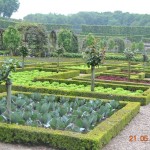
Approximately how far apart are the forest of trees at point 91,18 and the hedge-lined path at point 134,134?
94264 millimetres

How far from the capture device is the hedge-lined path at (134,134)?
6977mm

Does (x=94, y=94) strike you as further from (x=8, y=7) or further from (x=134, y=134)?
(x=8, y=7)

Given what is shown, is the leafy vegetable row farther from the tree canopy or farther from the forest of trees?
the forest of trees

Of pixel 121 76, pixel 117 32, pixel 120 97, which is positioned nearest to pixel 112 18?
pixel 117 32

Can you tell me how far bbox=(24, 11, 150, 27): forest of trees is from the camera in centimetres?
10406

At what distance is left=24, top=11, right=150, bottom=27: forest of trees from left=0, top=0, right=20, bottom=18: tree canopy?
9.97 meters

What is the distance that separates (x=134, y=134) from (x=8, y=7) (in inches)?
3469

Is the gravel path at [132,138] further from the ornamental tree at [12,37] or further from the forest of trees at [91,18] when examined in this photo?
the forest of trees at [91,18]

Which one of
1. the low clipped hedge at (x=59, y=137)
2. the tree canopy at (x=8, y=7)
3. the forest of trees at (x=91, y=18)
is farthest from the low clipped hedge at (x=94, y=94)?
the forest of trees at (x=91, y=18)

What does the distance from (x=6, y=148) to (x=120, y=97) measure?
5829 mm
